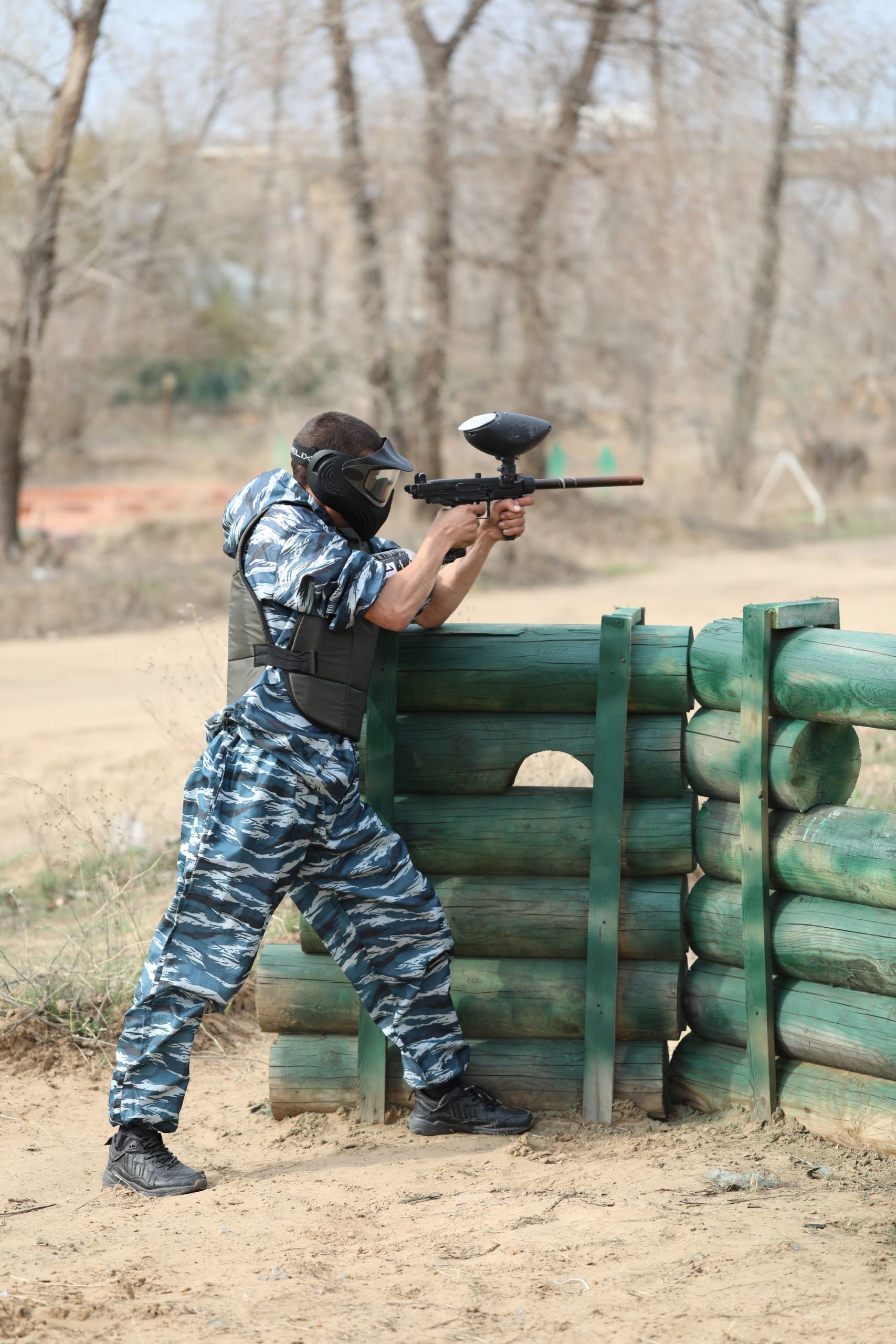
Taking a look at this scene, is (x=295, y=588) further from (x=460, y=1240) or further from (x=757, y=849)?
(x=460, y=1240)

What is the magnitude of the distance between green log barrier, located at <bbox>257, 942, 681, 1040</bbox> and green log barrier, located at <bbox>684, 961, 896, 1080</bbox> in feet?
0.27

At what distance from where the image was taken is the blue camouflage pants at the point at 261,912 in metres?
3.69

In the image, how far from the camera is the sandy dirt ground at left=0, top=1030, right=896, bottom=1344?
293 centimetres

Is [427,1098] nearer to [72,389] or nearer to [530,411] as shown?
[530,411]

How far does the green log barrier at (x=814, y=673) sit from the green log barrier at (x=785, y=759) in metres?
0.05

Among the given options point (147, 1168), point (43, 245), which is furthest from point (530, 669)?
point (43, 245)

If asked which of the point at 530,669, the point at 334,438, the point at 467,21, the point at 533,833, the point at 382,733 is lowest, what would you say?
A: the point at 533,833

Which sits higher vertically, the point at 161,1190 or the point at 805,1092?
the point at 805,1092

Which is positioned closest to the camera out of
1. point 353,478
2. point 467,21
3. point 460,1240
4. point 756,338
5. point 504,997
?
point 460,1240

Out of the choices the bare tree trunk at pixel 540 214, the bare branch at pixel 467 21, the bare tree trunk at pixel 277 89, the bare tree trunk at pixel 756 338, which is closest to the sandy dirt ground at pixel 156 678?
the bare tree trunk at pixel 540 214

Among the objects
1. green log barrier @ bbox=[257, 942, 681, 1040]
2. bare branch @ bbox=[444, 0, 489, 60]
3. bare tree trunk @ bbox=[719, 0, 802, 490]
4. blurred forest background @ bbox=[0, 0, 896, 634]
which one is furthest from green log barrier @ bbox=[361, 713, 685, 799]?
bare tree trunk @ bbox=[719, 0, 802, 490]

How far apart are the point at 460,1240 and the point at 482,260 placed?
1704 cm

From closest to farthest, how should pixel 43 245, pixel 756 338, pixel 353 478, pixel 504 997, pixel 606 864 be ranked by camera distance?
pixel 353 478 → pixel 606 864 → pixel 504 997 → pixel 43 245 → pixel 756 338

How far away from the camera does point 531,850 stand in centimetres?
405
